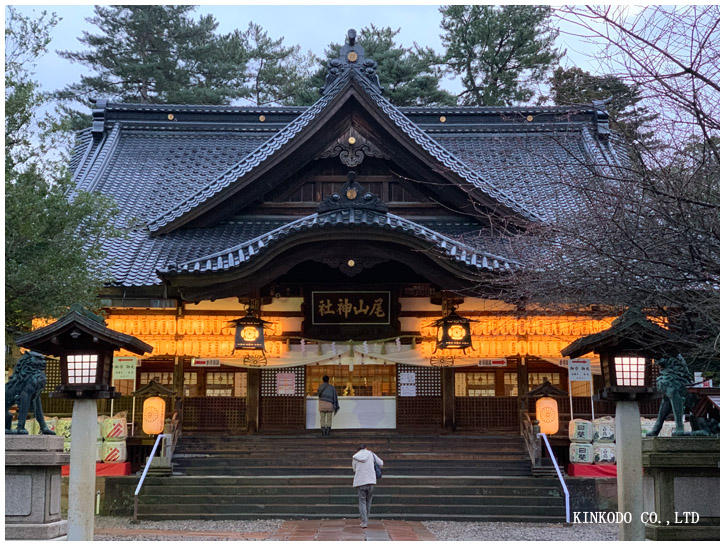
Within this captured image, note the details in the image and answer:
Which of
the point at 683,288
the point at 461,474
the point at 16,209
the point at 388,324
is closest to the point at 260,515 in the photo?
the point at 461,474

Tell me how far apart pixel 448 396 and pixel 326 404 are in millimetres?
2907

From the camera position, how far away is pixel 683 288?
28.2 feet

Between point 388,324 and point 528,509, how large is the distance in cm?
568

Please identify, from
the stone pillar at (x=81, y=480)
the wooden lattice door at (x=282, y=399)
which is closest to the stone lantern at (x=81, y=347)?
the stone pillar at (x=81, y=480)

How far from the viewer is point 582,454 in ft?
54.9

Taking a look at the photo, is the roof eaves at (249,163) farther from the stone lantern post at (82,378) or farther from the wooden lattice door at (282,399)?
the stone lantern post at (82,378)

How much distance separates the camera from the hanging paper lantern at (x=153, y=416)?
1694 centimetres

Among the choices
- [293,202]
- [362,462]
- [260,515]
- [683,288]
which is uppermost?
[293,202]

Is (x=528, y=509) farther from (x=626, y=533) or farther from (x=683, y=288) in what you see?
(x=683, y=288)

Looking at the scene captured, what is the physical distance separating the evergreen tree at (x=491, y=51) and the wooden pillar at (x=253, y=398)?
21757 mm

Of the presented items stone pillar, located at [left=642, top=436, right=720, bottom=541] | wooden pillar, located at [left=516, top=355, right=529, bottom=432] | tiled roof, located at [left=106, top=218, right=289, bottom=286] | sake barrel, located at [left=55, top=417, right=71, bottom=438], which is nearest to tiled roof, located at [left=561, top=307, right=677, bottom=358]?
stone pillar, located at [left=642, top=436, right=720, bottom=541]

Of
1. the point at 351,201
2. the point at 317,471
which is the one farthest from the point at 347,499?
the point at 351,201

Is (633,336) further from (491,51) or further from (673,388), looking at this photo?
(491,51)

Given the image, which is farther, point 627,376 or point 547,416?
point 547,416
